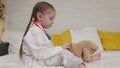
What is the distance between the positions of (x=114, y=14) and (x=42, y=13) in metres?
1.74

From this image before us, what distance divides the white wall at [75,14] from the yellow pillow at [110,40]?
0.23 m

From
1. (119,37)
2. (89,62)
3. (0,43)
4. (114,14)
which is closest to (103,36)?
(119,37)

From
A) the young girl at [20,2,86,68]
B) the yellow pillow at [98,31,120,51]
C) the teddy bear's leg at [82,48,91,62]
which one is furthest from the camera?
the yellow pillow at [98,31,120,51]

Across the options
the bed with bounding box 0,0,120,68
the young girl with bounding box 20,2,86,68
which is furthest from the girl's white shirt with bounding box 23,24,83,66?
the bed with bounding box 0,0,120,68

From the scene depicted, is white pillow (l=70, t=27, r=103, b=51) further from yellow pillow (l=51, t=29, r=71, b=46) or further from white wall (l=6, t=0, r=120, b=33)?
white wall (l=6, t=0, r=120, b=33)

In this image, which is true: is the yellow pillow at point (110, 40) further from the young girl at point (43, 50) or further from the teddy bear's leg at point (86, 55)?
the young girl at point (43, 50)

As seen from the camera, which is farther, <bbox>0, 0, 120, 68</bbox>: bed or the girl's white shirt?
<bbox>0, 0, 120, 68</bbox>: bed

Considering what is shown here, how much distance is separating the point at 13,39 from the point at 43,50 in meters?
1.50

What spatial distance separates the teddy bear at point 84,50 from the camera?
6.91ft

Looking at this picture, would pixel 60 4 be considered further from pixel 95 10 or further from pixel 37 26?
pixel 37 26

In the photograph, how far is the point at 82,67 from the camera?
5.23 feet

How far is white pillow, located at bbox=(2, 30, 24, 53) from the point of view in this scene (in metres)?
2.99

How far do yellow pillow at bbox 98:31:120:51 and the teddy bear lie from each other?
686 millimetres

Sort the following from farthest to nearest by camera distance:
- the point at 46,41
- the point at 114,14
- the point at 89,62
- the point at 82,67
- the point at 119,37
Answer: the point at 114,14, the point at 119,37, the point at 89,62, the point at 46,41, the point at 82,67
